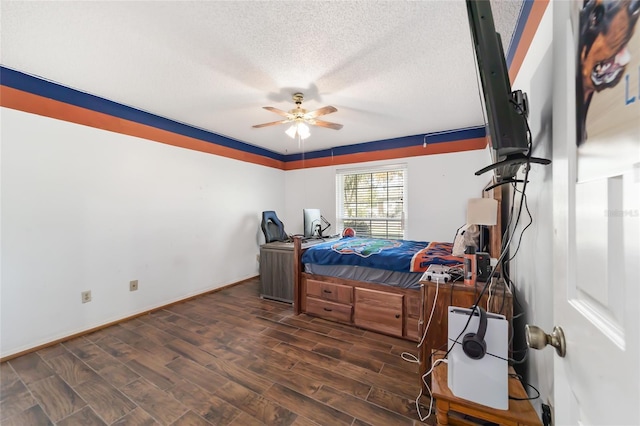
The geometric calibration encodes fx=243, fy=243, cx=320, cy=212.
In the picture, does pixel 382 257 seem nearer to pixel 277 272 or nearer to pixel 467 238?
pixel 467 238

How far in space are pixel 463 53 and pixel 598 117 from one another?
1910 mm

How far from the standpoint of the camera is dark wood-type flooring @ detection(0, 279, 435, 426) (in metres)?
1.51

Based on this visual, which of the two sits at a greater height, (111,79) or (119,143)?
(111,79)

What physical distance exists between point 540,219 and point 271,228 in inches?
140

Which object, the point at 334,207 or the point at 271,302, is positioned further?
the point at 334,207

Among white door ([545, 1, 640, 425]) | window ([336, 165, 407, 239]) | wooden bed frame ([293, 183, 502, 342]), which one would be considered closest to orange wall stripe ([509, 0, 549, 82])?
white door ([545, 1, 640, 425])

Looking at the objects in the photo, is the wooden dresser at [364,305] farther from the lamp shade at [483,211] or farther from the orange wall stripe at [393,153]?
the orange wall stripe at [393,153]

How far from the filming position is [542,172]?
3.69 ft

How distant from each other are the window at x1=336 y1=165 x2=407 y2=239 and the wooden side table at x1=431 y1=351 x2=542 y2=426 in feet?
10.4

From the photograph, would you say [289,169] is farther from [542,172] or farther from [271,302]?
[542,172]

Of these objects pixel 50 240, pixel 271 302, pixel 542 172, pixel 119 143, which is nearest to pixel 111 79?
pixel 119 143

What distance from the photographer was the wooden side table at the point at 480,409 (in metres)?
1.05

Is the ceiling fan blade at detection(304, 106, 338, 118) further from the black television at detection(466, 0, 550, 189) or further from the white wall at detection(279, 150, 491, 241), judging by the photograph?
the white wall at detection(279, 150, 491, 241)

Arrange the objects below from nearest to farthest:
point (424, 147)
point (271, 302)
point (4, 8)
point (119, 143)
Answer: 1. point (4, 8)
2. point (119, 143)
3. point (271, 302)
4. point (424, 147)
